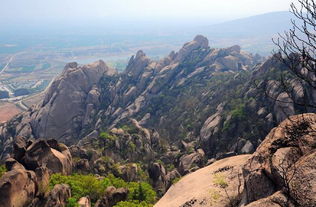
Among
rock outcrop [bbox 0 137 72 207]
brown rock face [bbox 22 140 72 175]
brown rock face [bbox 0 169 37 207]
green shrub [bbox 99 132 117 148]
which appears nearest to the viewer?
brown rock face [bbox 0 169 37 207]

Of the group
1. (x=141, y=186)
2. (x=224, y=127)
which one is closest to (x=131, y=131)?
(x=224, y=127)

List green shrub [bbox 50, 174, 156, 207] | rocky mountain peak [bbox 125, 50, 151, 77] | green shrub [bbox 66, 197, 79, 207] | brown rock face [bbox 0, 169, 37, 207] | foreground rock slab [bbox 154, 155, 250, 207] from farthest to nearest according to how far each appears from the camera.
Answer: rocky mountain peak [bbox 125, 50, 151, 77]
green shrub [bbox 50, 174, 156, 207]
green shrub [bbox 66, 197, 79, 207]
brown rock face [bbox 0, 169, 37, 207]
foreground rock slab [bbox 154, 155, 250, 207]

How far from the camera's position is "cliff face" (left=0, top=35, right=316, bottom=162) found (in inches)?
3258

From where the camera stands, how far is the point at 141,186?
4634 centimetres

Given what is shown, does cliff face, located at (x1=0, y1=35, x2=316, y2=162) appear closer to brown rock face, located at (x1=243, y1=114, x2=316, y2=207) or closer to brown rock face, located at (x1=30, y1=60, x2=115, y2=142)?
brown rock face, located at (x1=30, y1=60, x2=115, y2=142)

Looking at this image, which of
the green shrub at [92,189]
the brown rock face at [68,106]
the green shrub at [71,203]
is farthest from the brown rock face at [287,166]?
the brown rock face at [68,106]

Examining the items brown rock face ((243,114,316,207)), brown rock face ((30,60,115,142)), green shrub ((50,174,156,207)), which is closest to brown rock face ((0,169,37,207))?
green shrub ((50,174,156,207))

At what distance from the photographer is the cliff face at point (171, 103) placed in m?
82.8

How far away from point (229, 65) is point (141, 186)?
14336 centimetres

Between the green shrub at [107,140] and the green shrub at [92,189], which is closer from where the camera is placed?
the green shrub at [92,189]

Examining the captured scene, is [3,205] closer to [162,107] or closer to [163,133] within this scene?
[163,133]

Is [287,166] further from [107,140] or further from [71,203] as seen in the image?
[107,140]

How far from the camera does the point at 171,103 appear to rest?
15088 cm

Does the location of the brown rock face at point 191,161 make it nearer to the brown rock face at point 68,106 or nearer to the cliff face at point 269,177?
the cliff face at point 269,177
